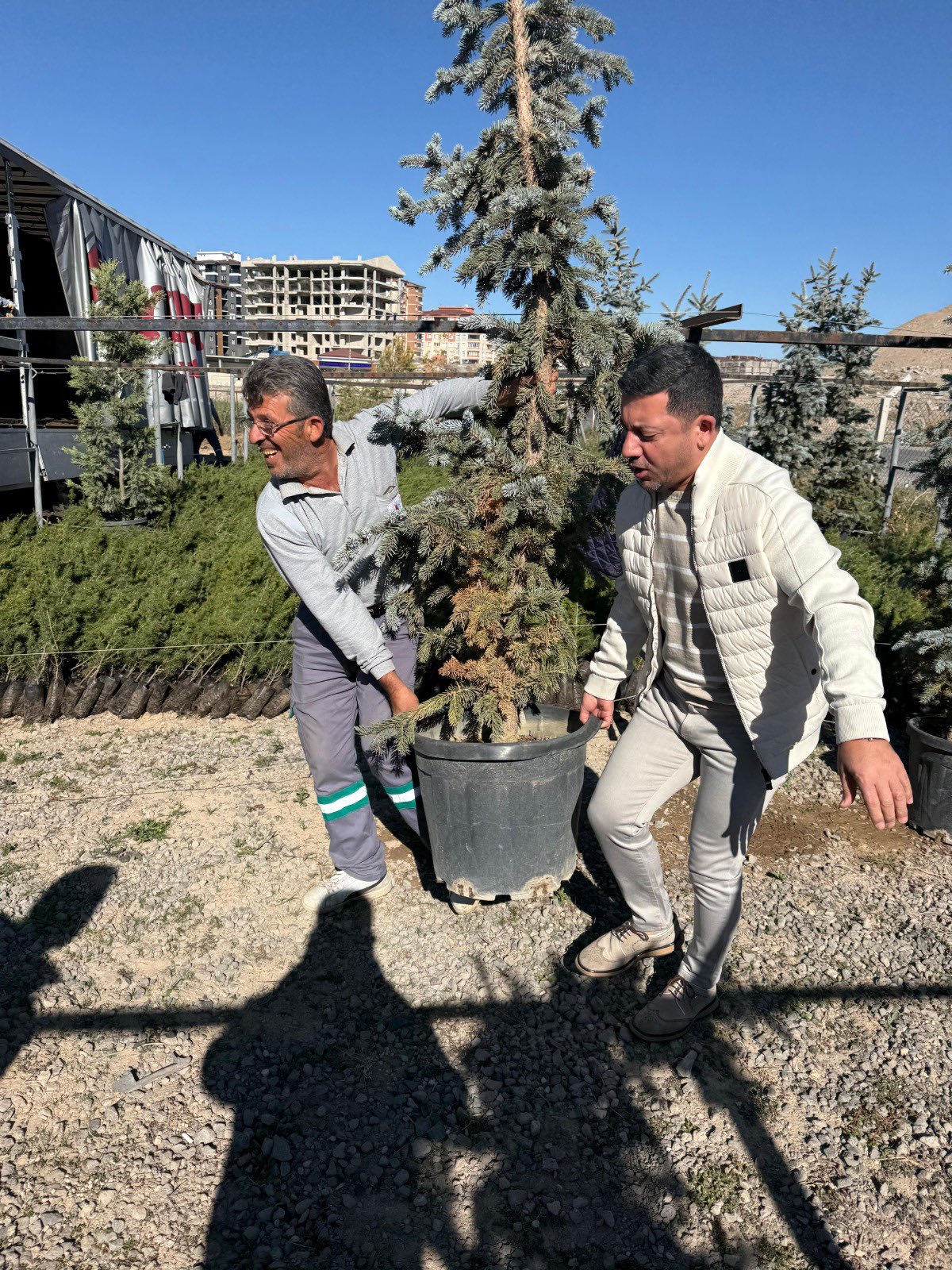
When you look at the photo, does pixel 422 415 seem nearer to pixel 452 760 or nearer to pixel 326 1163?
pixel 452 760

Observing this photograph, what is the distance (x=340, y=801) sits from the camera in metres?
3.01

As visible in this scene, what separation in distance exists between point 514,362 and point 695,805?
1.52 metres

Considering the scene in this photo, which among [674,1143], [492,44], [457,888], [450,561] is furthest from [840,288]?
[674,1143]

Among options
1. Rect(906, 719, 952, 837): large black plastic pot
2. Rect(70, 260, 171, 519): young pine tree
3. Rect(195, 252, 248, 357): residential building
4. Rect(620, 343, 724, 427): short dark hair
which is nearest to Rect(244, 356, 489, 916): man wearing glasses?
Rect(620, 343, 724, 427): short dark hair

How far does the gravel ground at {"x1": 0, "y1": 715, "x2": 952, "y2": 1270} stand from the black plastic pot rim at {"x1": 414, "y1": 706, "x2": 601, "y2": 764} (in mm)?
690

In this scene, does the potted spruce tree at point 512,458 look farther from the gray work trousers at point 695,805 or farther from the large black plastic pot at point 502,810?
the gray work trousers at point 695,805

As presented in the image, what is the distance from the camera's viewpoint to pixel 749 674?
2018 millimetres

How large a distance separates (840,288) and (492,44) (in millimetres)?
7255

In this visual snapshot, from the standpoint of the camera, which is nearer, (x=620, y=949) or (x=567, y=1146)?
(x=567, y=1146)

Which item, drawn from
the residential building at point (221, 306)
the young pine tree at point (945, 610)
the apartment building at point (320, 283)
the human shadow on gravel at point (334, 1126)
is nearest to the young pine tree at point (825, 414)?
the young pine tree at point (945, 610)

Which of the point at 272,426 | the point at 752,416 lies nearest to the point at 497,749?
the point at 272,426

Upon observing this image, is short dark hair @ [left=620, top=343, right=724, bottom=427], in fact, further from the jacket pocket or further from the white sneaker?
the white sneaker

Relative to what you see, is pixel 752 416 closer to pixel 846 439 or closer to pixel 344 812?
pixel 846 439

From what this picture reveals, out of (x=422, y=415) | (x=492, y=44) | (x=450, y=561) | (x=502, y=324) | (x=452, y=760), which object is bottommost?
(x=452, y=760)
